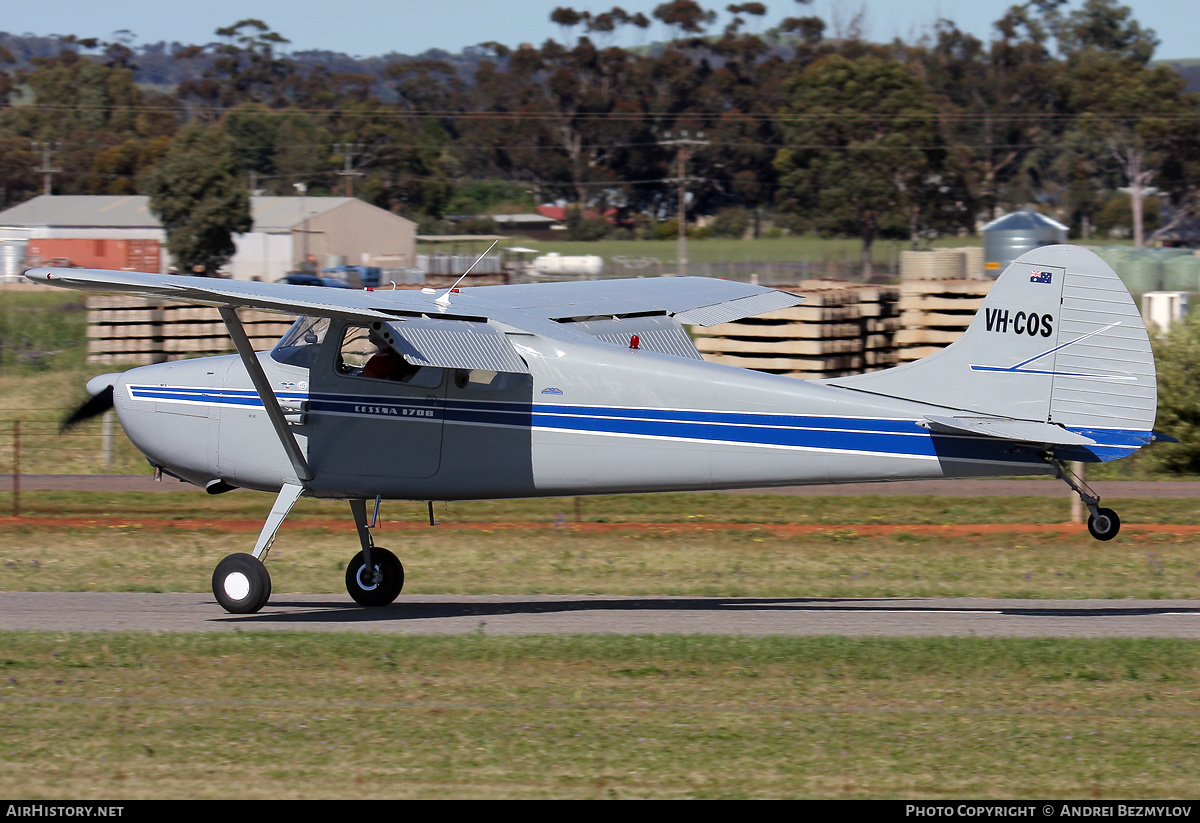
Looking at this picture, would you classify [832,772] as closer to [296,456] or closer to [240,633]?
[240,633]

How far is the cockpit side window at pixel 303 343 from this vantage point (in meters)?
12.1

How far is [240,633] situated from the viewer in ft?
36.0

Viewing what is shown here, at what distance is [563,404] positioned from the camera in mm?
11547

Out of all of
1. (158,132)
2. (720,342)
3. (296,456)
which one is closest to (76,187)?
(158,132)

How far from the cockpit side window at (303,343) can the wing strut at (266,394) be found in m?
0.25

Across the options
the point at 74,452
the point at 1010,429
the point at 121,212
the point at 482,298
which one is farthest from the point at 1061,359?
the point at 121,212

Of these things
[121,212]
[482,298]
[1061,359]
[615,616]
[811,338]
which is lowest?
[615,616]

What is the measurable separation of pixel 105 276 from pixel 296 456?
8.05 feet

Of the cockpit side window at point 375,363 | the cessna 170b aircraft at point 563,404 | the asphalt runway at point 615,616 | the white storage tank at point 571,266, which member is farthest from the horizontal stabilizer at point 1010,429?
the white storage tank at point 571,266

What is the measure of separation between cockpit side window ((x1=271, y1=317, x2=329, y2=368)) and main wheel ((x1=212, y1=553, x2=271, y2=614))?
68.9 inches

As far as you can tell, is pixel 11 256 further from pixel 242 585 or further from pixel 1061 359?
pixel 1061 359

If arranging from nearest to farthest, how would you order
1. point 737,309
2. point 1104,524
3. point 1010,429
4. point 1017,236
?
point 1104,524
point 1010,429
point 737,309
point 1017,236

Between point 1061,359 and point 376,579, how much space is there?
6.34 metres

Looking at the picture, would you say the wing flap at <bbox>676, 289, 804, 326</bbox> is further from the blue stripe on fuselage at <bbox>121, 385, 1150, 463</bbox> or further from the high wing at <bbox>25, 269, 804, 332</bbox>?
the blue stripe on fuselage at <bbox>121, 385, 1150, 463</bbox>
